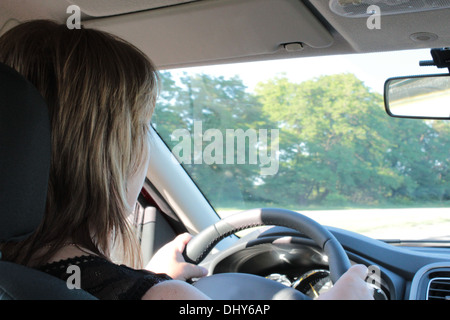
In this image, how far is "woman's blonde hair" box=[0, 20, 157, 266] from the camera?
4.30ft

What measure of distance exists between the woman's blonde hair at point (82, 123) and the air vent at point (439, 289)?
156cm

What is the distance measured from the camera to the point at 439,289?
2.28 metres

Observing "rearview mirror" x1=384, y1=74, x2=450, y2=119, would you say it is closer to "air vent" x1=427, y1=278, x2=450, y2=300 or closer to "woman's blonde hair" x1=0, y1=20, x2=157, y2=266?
"air vent" x1=427, y1=278, x2=450, y2=300

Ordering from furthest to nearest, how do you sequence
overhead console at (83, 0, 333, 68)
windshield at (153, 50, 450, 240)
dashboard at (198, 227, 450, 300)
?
windshield at (153, 50, 450, 240)
dashboard at (198, 227, 450, 300)
overhead console at (83, 0, 333, 68)

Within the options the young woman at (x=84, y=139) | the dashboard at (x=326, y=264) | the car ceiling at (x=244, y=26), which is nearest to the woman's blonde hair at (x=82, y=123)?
the young woman at (x=84, y=139)

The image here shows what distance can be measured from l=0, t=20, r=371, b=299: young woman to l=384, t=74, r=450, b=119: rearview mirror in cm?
121

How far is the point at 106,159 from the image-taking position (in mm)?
1367

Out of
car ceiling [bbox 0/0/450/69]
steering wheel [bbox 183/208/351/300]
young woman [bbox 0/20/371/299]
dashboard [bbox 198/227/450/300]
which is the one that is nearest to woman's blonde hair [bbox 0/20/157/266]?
young woman [bbox 0/20/371/299]

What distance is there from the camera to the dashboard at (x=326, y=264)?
219cm

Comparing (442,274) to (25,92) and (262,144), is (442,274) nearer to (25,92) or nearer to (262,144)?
(25,92)

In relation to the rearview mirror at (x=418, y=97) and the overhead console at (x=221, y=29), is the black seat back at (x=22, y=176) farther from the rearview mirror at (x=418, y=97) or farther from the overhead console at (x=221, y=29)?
the rearview mirror at (x=418, y=97)

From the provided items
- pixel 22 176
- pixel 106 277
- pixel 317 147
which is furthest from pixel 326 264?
pixel 317 147

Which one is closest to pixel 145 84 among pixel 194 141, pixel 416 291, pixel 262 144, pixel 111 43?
pixel 111 43

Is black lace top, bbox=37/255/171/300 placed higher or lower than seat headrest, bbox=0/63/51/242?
lower
